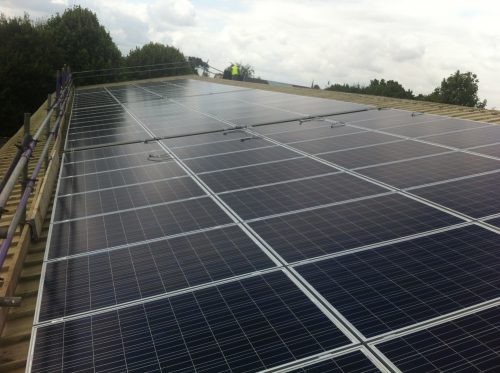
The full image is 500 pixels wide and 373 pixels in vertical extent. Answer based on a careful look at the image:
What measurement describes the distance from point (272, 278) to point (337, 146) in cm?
731

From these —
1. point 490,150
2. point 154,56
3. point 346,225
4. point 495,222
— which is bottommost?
point 346,225

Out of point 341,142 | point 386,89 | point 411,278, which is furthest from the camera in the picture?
point 386,89

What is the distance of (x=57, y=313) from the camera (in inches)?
229

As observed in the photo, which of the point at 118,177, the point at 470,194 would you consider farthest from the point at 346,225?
the point at 118,177

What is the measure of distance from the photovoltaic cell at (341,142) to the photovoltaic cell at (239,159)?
646 millimetres

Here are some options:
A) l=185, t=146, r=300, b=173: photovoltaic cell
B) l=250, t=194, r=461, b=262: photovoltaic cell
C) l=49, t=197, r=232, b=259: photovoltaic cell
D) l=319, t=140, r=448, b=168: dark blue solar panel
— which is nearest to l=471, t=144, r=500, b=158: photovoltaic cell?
l=319, t=140, r=448, b=168: dark blue solar panel

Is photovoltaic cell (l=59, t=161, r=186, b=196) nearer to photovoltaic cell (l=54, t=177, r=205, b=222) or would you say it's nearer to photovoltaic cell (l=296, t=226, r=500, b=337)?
photovoltaic cell (l=54, t=177, r=205, b=222)

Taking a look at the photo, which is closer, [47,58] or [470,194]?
[470,194]

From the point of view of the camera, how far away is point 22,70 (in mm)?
50406

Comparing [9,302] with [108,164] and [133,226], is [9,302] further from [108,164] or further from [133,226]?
[108,164]

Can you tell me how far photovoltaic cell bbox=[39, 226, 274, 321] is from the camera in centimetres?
612

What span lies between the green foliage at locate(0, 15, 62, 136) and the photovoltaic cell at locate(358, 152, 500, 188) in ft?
160

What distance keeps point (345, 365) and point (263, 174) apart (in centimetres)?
648

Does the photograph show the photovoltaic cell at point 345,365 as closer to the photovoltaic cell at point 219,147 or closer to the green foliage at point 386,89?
the photovoltaic cell at point 219,147
